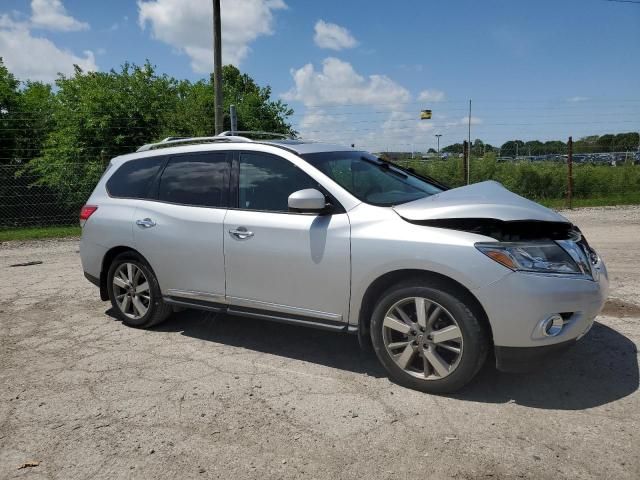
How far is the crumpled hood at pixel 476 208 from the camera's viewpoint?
3354 mm

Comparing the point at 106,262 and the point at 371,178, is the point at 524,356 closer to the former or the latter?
the point at 371,178

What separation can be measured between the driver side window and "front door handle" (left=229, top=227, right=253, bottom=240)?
0.20m

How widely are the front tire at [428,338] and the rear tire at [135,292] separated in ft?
7.48

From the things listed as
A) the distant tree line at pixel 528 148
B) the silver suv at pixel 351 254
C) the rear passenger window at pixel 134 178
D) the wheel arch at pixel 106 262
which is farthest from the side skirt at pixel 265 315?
the distant tree line at pixel 528 148

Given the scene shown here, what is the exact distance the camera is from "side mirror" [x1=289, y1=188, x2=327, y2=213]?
3.76 metres

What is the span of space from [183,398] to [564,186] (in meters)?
17.2

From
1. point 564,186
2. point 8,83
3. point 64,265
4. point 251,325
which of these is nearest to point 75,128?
point 8,83

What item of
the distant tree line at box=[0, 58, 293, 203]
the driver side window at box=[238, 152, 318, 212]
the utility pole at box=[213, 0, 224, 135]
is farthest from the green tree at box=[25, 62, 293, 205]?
the driver side window at box=[238, 152, 318, 212]

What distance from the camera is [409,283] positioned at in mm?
3531

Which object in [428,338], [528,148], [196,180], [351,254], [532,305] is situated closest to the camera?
[532,305]

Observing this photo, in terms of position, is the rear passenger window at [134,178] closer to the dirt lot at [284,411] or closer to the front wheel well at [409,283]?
the dirt lot at [284,411]

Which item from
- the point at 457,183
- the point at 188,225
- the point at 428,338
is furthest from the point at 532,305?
the point at 457,183

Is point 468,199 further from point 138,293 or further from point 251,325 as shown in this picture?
point 138,293

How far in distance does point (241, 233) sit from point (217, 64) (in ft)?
28.7
